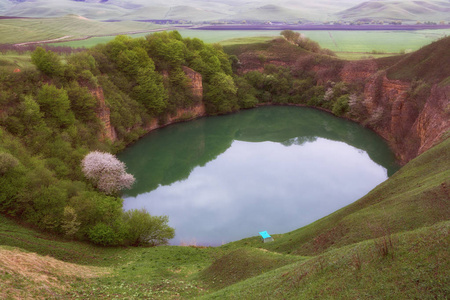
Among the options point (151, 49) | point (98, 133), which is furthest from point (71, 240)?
point (151, 49)

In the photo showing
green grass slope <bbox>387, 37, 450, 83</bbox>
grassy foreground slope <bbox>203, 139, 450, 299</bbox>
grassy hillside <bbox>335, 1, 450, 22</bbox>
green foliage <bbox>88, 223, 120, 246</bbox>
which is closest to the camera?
grassy foreground slope <bbox>203, 139, 450, 299</bbox>

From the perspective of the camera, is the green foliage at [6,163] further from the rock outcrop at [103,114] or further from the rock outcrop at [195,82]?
the rock outcrop at [195,82]

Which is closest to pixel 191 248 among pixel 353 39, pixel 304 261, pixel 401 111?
pixel 304 261

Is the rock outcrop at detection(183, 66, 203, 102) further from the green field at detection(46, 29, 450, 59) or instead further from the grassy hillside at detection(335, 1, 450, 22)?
the grassy hillside at detection(335, 1, 450, 22)

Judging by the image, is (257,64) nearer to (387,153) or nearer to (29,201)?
(387,153)

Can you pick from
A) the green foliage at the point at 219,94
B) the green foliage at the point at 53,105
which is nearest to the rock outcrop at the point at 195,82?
the green foliage at the point at 219,94

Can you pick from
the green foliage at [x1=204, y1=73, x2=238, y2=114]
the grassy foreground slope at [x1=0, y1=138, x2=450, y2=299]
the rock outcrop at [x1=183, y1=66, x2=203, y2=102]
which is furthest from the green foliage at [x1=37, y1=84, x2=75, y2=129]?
the green foliage at [x1=204, y1=73, x2=238, y2=114]

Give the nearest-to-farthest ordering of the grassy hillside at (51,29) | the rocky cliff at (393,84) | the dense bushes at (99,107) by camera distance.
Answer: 1. the dense bushes at (99,107)
2. the rocky cliff at (393,84)
3. the grassy hillside at (51,29)
